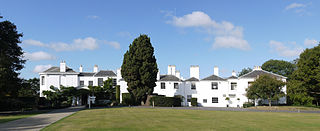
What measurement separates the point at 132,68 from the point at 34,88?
31.9m

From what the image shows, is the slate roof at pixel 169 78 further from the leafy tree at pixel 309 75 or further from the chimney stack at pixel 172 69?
the leafy tree at pixel 309 75

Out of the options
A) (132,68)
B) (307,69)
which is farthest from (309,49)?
(132,68)

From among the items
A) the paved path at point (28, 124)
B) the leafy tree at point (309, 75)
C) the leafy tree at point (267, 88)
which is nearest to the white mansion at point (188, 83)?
the leafy tree at point (267, 88)

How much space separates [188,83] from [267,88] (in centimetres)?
1661

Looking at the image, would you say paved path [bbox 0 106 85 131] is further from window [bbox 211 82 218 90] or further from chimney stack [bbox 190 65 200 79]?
chimney stack [bbox 190 65 200 79]

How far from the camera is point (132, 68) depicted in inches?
1654

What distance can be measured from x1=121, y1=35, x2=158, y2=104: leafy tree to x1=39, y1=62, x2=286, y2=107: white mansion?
284 inches

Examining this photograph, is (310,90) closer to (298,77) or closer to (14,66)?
(298,77)

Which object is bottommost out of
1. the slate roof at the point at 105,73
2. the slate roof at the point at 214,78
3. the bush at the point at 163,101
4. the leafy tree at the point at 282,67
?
the bush at the point at 163,101

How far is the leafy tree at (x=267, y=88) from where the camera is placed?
37656 mm

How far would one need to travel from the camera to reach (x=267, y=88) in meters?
37.8

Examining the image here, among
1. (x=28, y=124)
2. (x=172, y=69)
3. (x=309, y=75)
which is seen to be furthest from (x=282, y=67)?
(x=28, y=124)

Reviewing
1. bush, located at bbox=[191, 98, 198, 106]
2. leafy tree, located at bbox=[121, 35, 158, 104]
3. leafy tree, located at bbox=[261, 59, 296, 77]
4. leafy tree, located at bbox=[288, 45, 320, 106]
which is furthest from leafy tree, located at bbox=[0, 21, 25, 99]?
leafy tree, located at bbox=[261, 59, 296, 77]

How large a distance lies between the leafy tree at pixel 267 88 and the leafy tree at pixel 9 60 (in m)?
32.3
